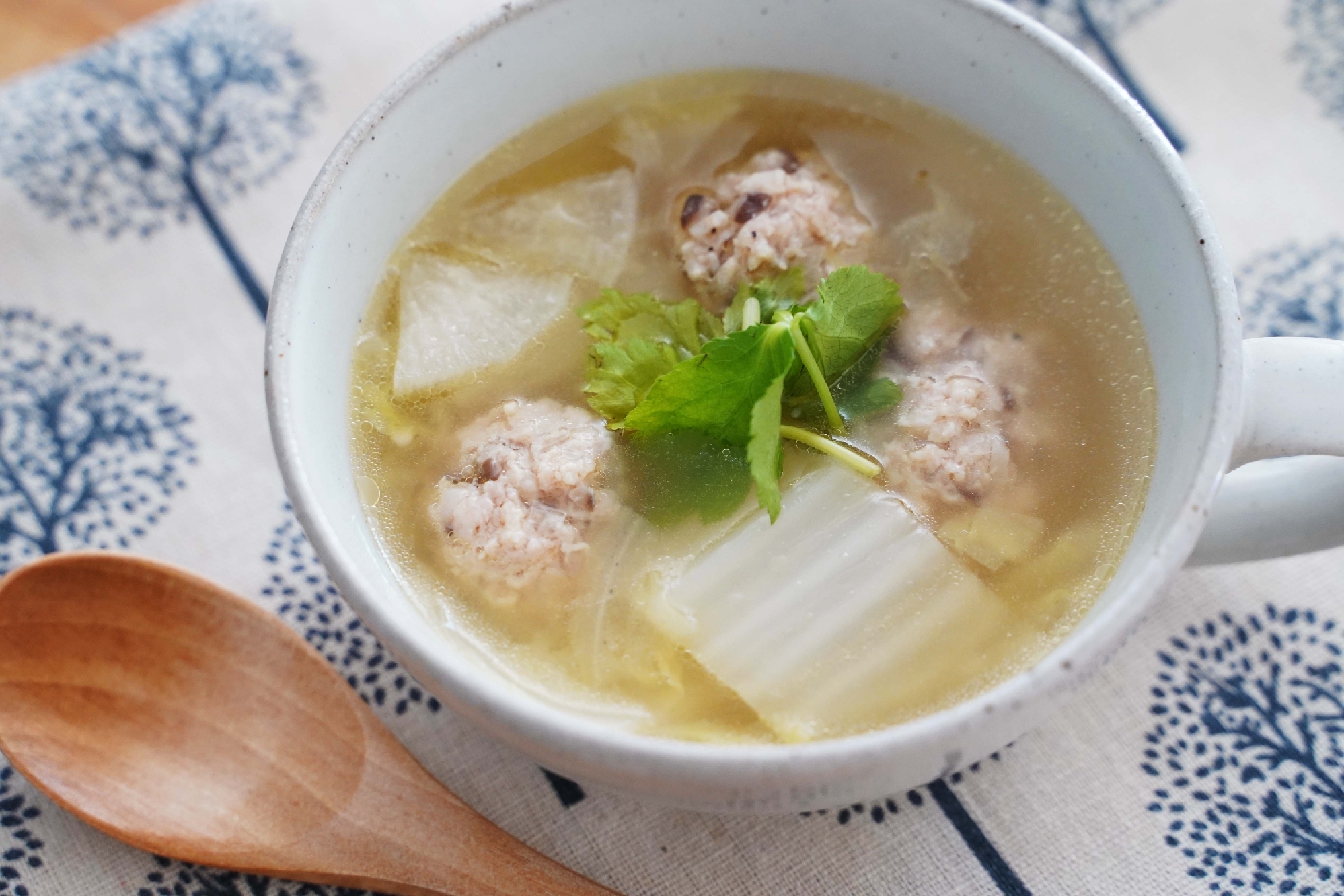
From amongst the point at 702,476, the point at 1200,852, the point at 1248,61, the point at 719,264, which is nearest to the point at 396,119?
the point at 719,264

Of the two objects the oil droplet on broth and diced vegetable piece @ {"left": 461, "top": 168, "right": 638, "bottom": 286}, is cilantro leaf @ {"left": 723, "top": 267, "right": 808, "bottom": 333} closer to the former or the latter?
diced vegetable piece @ {"left": 461, "top": 168, "right": 638, "bottom": 286}

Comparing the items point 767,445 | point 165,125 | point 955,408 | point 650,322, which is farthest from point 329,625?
point 165,125

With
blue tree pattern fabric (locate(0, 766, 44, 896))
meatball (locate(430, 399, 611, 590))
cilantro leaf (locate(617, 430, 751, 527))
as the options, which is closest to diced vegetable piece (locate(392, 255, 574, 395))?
meatball (locate(430, 399, 611, 590))

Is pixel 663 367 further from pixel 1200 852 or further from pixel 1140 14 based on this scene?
pixel 1140 14

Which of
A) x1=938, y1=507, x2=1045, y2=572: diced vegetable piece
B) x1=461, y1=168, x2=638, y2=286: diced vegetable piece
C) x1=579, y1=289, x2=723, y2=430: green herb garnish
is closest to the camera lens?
x1=938, y1=507, x2=1045, y2=572: diced vegetable piece

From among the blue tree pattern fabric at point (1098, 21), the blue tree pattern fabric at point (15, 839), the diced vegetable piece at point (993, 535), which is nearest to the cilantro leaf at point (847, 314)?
the diced vegetable piece at point (993, 535)

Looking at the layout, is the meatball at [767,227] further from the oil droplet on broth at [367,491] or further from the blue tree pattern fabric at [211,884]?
the blue tree pattern fabric at [211,884]
